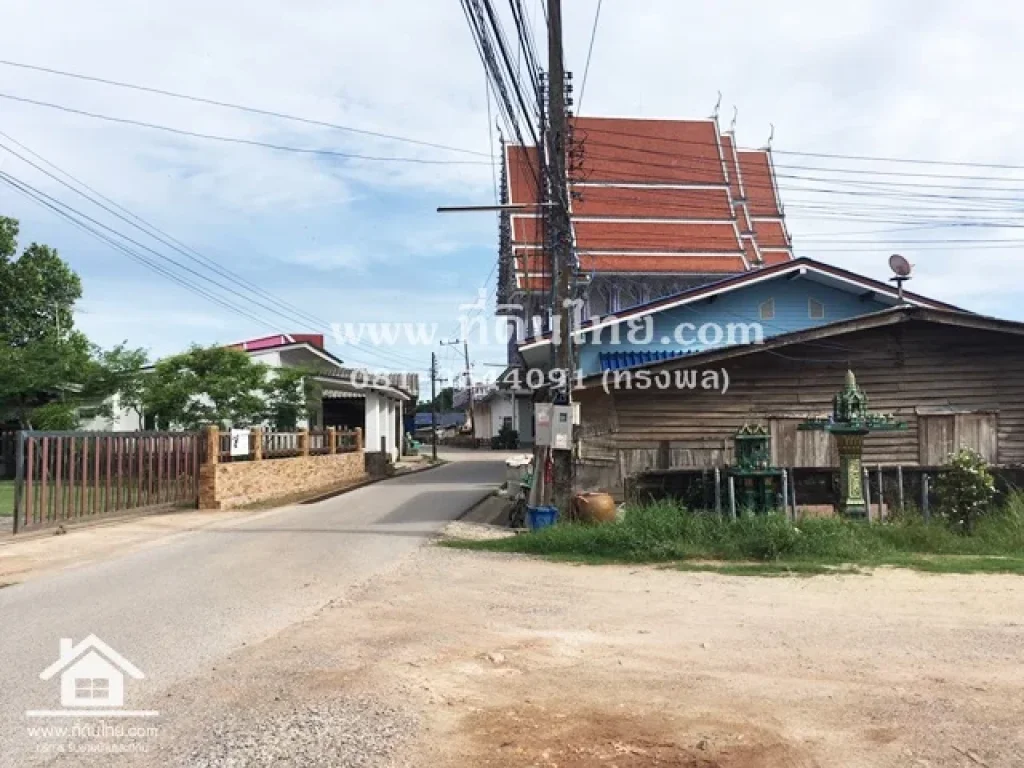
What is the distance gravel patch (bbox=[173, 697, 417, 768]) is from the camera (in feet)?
14.6

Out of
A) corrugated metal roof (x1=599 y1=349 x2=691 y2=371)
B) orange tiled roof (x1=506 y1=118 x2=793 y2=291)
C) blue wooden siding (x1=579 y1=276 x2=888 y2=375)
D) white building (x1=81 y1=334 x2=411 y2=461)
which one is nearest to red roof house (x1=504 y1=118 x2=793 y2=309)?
orange tiled roof (x1=506 y1=118 x2=793 y2=291)

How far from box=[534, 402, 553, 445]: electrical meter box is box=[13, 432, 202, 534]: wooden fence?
314 inches

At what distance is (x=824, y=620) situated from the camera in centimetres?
777

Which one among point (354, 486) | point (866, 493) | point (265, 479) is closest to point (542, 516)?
point (866, 493)

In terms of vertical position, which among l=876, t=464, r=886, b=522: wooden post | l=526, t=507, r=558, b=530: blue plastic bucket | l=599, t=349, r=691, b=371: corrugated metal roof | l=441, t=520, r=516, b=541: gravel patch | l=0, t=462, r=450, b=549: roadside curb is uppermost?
l=599, t=349, r=691, b=371: corrugated metal roof

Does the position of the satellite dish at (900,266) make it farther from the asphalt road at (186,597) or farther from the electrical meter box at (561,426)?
the asphalt road at (186,597)

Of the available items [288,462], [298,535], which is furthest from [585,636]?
[288,462]

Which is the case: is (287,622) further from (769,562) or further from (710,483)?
(710,483)

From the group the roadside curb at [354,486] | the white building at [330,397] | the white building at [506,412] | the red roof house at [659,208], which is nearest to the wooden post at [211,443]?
the roadside curb at [354,486]

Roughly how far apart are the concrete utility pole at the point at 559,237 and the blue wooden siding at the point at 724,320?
7.97m

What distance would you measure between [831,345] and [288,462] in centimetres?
1364

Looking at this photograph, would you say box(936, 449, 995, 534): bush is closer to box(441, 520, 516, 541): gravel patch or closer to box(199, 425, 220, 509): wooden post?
box(441, 520, 516, 541): gravel patch

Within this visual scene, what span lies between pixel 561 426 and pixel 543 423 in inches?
12.0

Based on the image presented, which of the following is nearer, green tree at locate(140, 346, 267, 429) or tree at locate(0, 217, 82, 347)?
green tree at locate(140, 346, 267, 429)
